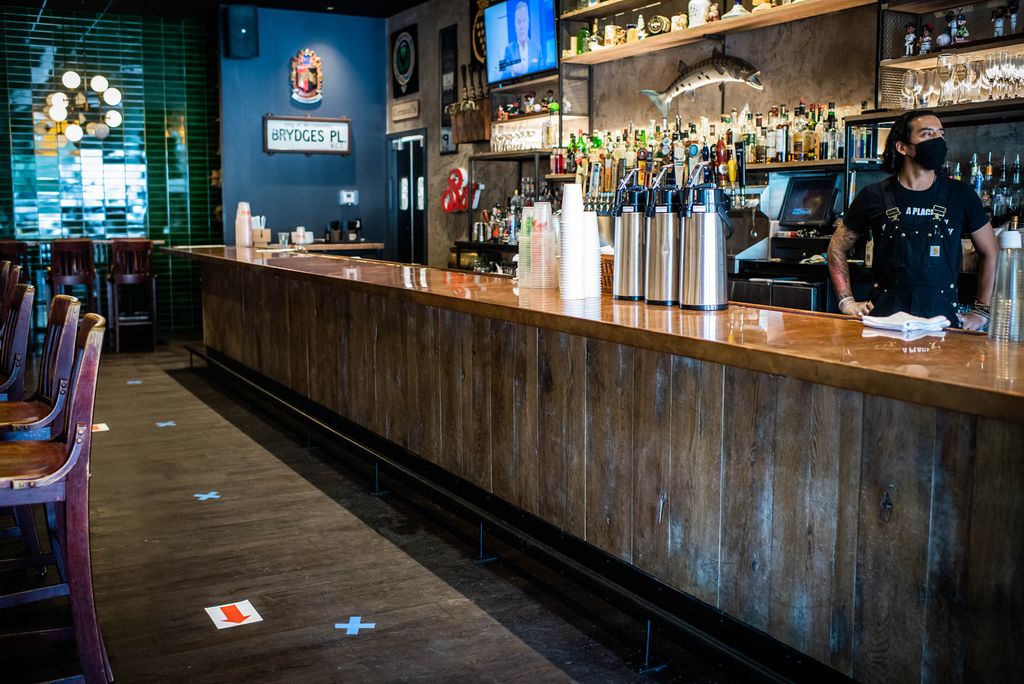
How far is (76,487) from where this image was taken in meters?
2.41

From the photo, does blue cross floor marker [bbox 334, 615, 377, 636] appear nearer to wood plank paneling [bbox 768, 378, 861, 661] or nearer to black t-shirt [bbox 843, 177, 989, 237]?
wood plank paneling [bbox 768, 378, 861, 661]

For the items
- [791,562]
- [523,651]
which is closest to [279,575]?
[523,651]

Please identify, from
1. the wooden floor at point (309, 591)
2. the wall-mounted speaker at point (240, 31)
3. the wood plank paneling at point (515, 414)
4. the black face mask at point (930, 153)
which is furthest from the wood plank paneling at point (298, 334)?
the wall-mounted speaker at point (240, 31)

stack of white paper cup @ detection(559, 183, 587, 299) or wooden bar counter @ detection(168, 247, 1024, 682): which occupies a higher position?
stack of white paper cup @ detection(559, 183, 587, 299)

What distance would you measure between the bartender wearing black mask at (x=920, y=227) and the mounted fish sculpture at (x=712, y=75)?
8.68 ft

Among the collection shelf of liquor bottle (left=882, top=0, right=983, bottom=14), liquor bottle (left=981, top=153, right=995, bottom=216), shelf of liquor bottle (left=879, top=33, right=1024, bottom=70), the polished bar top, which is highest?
shelf of liquor bottle (left=882, top=0, right=983, bottom=14)

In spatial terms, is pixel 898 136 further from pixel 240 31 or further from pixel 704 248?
pixel 240 31

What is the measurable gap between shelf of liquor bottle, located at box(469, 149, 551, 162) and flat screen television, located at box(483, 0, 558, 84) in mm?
616

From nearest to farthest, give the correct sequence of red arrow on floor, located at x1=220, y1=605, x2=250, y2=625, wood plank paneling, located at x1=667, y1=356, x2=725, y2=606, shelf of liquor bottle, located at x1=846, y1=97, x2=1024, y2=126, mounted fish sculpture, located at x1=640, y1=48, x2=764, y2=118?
wood plank paneling, located at x1=667, y1=356, x2=725, y2=606, red arrow on floor, located at x1=220, y1=605, x2=250, y2=625, shelf of liquor bottle, located at x1=846, y1=97, x2=1024, y2=126, mounted fish sculpture, located at x1=640, y1=48, x2=764, y2=118

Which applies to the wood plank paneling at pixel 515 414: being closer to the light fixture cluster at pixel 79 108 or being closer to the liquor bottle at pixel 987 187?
the liquor bottle at pixel 987 187

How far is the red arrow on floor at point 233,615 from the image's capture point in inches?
121

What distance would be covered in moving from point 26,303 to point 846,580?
2.64 metres

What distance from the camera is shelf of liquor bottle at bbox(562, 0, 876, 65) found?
5242 mm

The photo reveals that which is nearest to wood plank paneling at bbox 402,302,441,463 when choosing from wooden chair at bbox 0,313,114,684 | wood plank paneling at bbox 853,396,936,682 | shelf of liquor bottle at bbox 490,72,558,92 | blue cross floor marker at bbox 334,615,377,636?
blue cross floor marker at bbox 334,615,377,636
